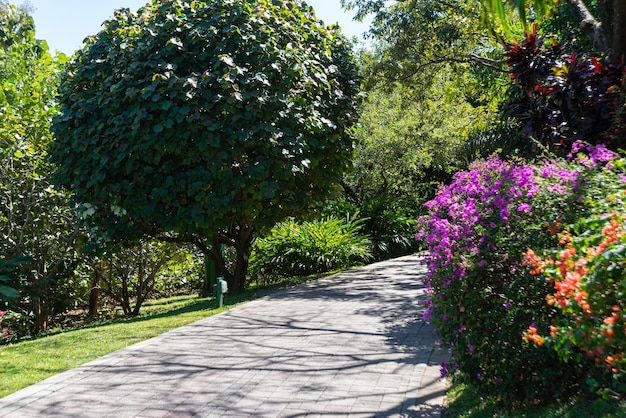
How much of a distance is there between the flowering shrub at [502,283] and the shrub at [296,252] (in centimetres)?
1018

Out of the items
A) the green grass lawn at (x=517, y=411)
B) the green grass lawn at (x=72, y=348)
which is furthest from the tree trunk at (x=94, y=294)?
the green grass lawn at (x=517, y=411)

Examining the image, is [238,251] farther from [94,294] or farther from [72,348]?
[72,348]

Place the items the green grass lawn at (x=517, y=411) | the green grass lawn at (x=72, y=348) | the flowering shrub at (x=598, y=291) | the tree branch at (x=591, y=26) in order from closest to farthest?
the flowering shrub at (x=598, y=291)
the green grass lawn at (x=517, y=411)
the green grass lawn at (x=72, y=348)
the tree branch at (x=591, y=26)

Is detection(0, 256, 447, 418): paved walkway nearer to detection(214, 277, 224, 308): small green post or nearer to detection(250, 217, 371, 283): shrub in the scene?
detection(214, 277, 224, 308): small green post

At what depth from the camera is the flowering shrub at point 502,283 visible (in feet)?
13.8

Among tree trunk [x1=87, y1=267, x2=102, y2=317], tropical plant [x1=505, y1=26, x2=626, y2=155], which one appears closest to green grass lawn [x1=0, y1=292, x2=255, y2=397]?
tree trunk [x1=87, y1=267, x2=102, y2=317]

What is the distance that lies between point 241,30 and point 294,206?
10.2 feet

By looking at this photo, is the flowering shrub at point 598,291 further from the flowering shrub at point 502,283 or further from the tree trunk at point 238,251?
the tree trunk at point 238,251

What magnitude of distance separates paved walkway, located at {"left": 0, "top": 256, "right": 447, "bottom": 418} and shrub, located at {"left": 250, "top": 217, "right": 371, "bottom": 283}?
576 centimetres

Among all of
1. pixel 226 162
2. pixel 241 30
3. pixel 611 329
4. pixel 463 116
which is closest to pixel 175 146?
pixel 226 162

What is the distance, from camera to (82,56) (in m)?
10.7

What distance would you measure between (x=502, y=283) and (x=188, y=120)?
19.8ft

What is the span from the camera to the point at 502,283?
4590 mm

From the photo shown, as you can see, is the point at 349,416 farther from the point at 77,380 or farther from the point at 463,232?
the point at 77,380
